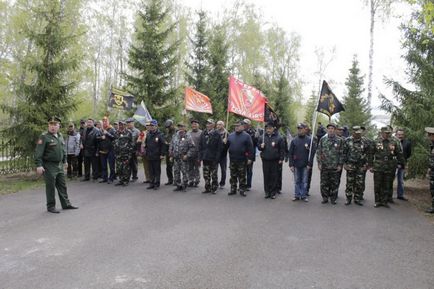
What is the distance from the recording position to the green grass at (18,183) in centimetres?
1066

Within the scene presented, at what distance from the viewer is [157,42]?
19.5 m

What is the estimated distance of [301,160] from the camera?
991 centimetres

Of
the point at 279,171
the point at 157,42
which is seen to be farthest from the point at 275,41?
the point at 279,171

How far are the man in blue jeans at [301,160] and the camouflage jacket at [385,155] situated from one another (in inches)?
62.1

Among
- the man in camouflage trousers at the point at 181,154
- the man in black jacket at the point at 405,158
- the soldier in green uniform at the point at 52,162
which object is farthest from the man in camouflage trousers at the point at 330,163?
the soldier in green uniform at the point at 52,162

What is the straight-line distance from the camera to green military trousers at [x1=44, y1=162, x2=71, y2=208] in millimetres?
8086

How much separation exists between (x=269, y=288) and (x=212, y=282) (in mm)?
692

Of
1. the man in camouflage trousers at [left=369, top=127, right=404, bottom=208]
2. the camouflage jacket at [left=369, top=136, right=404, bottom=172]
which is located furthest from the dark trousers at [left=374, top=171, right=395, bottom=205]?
the camouflage jacket at [left=369, top=136, right=404, bottom=172]

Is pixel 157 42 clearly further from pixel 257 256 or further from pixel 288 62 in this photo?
pixel 288 62

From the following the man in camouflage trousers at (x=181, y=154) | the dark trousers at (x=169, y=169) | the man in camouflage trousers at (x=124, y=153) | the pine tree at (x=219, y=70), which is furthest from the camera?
the pine tree at (x=219, y=70)

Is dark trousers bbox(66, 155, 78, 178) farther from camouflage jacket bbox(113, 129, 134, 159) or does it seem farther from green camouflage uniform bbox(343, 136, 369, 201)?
green camouflage uniform bbox(343, 136, 369, 201)

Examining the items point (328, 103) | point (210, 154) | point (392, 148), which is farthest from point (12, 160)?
point (392, 148)

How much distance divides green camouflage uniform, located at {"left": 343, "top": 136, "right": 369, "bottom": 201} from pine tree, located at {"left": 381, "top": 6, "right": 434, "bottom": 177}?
2.36m

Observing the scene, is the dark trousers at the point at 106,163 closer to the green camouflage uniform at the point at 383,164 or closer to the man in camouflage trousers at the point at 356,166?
the man in camouflage trousers at the point at 356,166
